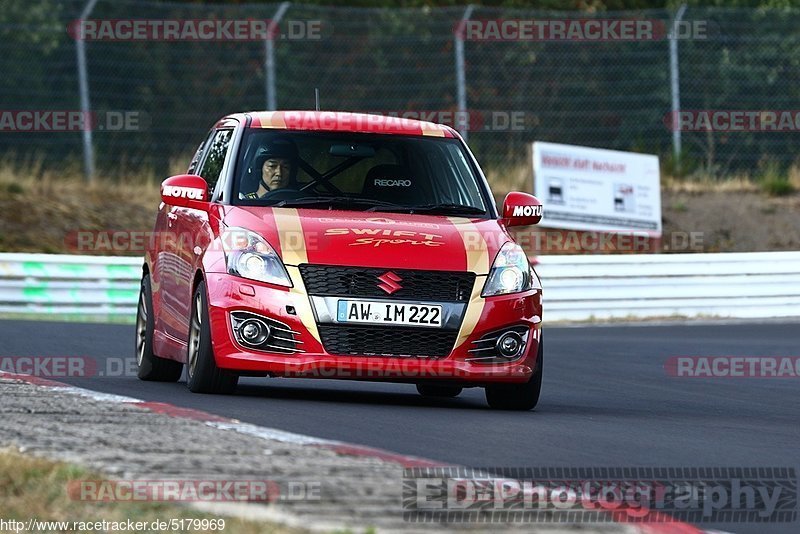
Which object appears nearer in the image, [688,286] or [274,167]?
[274,167]

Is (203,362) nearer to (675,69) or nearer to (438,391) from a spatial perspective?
(438,391)

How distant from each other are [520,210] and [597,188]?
50.3ft

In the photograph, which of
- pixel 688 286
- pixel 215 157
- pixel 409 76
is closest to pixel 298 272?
pixel 215 157

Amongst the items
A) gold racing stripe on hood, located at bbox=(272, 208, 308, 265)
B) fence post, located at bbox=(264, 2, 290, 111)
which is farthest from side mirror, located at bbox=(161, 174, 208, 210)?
fence post, located at bbox=(264, 2, 290, 111)

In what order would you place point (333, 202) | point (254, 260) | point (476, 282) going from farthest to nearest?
1. point (333, 202)
2. point (476, 282)
3. point (254, 260)

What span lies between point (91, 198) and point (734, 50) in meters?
9.57

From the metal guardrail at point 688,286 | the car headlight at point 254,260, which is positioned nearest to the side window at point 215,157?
the car headlight at point 254,260

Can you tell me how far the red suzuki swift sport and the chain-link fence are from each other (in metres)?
12.5

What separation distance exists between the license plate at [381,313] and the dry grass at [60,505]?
3515mm

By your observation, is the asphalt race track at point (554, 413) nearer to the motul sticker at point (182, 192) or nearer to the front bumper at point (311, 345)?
the front bumper at point (311, 345)

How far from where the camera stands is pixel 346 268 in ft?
30.2

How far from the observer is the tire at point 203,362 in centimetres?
943

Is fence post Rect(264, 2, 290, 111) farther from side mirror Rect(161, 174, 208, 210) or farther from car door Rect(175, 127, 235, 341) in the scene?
side mirror Rect(161, 174, 208, 210)

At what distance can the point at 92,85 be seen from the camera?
2402 cm
